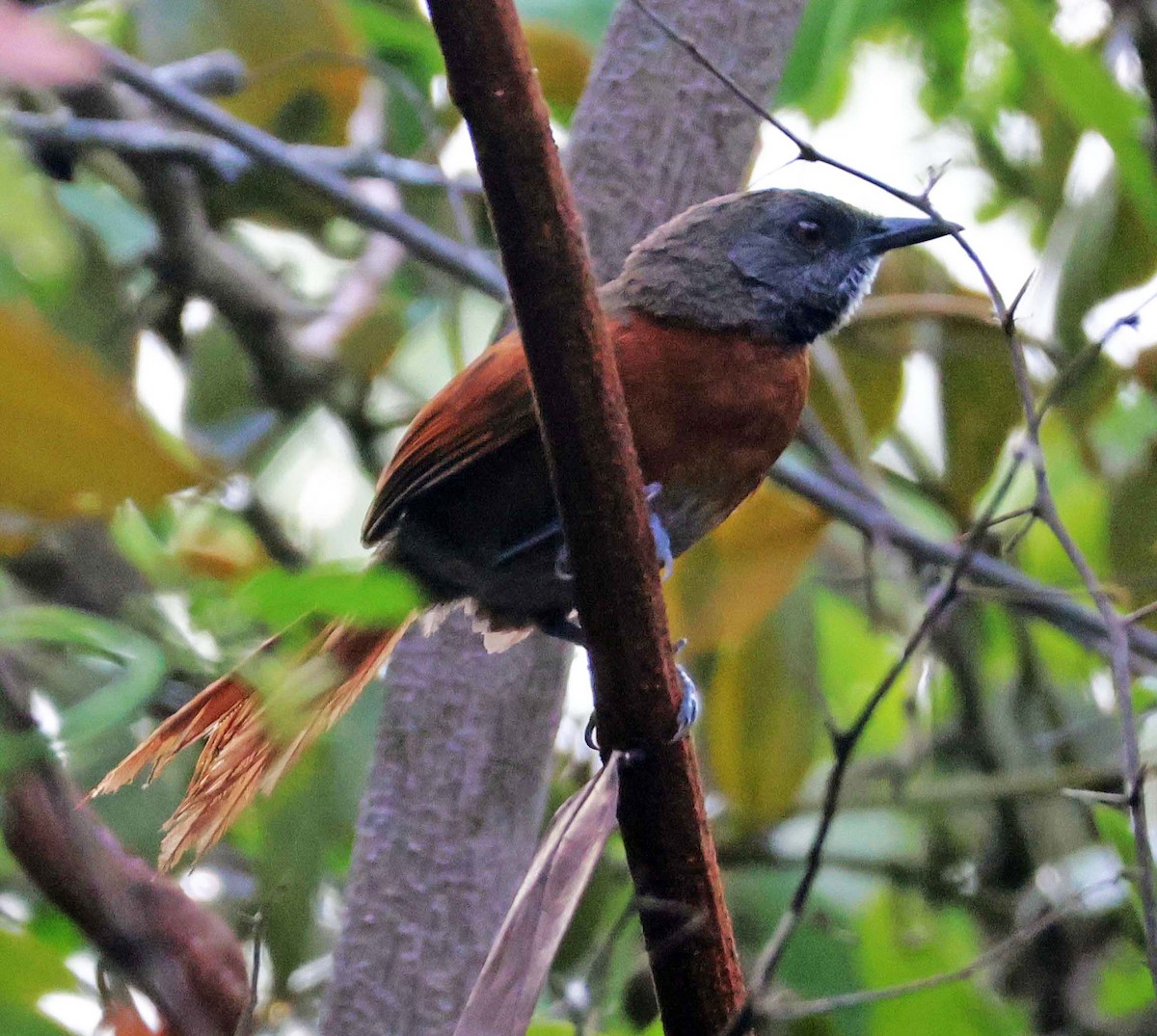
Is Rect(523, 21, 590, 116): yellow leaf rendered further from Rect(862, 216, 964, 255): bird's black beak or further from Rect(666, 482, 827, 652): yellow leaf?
Rect(666, 482, 827, 652): yellow leaf

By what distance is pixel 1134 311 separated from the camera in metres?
1.89

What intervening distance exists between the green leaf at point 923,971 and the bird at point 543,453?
831 millimetres

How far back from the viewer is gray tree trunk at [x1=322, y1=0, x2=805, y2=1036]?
2367 mm

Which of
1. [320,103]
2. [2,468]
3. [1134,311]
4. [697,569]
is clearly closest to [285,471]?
[320,103]

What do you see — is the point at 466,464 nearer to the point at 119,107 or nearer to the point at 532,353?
the point at 532,353

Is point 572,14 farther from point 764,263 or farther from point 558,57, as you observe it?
point 764,263

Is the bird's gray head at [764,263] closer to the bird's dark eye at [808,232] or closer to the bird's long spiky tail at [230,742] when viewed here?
the bird's dark eye at [808,232]

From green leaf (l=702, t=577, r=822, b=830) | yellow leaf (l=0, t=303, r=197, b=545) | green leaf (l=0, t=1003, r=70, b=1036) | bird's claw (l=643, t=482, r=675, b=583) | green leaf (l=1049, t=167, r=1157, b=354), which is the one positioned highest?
green leaf (l=1049, t=167, r=1157, b=354)

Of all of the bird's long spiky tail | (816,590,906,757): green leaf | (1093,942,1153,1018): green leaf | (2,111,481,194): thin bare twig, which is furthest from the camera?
(816,590,906,757): green leaf

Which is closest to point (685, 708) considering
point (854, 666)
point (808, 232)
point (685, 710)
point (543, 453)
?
point (685, 710)

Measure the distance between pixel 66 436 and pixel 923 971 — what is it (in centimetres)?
225

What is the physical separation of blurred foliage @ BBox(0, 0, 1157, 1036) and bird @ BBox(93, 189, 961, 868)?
0.12m

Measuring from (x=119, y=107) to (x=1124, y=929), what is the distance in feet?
8.77

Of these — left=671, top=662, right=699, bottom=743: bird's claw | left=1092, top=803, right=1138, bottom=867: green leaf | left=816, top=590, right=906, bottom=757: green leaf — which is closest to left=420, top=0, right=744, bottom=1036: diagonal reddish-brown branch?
left=671, top=662, right=699, bottom=743: bird's claw
